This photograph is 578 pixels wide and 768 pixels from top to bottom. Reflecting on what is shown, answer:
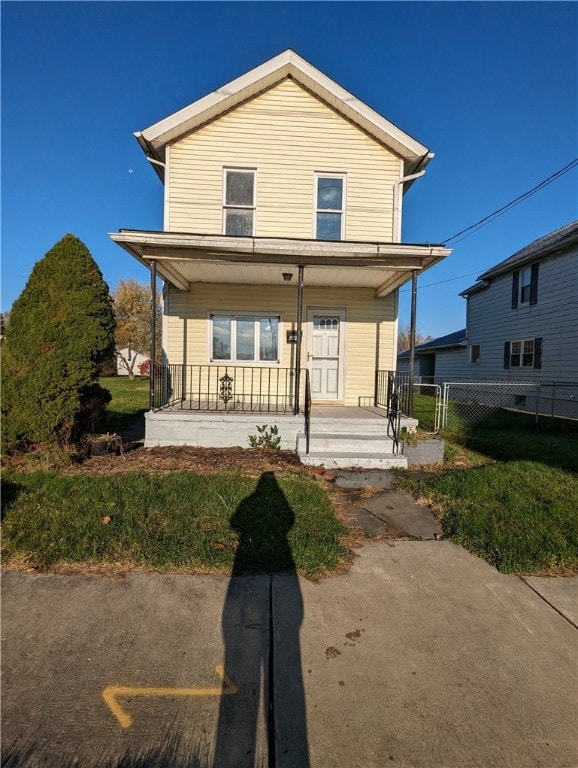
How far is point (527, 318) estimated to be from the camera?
16.0 metres

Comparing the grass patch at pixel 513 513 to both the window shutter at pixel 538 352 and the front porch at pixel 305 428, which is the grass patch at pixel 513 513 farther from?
A: the window shutter at pixel 538 352

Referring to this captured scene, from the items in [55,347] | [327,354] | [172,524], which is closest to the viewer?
[172,524]

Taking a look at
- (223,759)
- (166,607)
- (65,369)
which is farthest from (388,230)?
(223,759)

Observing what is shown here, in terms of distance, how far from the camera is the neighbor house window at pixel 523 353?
50.1 ft

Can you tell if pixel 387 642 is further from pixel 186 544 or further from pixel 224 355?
pixel 224 355

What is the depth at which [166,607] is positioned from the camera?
8.69 ft

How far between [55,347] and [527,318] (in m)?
16.9

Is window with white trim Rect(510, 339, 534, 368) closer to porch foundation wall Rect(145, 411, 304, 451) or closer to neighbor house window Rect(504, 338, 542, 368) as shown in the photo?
neighbor house window Rect(504, 338, 542, 368)

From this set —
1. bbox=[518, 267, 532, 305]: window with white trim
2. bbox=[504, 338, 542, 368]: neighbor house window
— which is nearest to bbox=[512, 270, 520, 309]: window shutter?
bbox=[518, 267, 532, 305]: window with white trim

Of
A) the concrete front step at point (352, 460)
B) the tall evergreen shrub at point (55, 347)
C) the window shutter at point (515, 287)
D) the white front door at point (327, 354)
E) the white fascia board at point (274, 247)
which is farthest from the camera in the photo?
the window shutter at point (515, 287)

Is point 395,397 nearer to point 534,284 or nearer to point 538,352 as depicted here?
point 538,352

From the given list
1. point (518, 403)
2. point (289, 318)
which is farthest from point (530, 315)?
point (289, 318)

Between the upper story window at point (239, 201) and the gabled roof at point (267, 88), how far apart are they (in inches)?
50.5

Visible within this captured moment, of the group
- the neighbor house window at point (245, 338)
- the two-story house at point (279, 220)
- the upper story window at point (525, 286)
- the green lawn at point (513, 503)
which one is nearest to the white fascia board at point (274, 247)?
the two-story house at point (279, 220)
